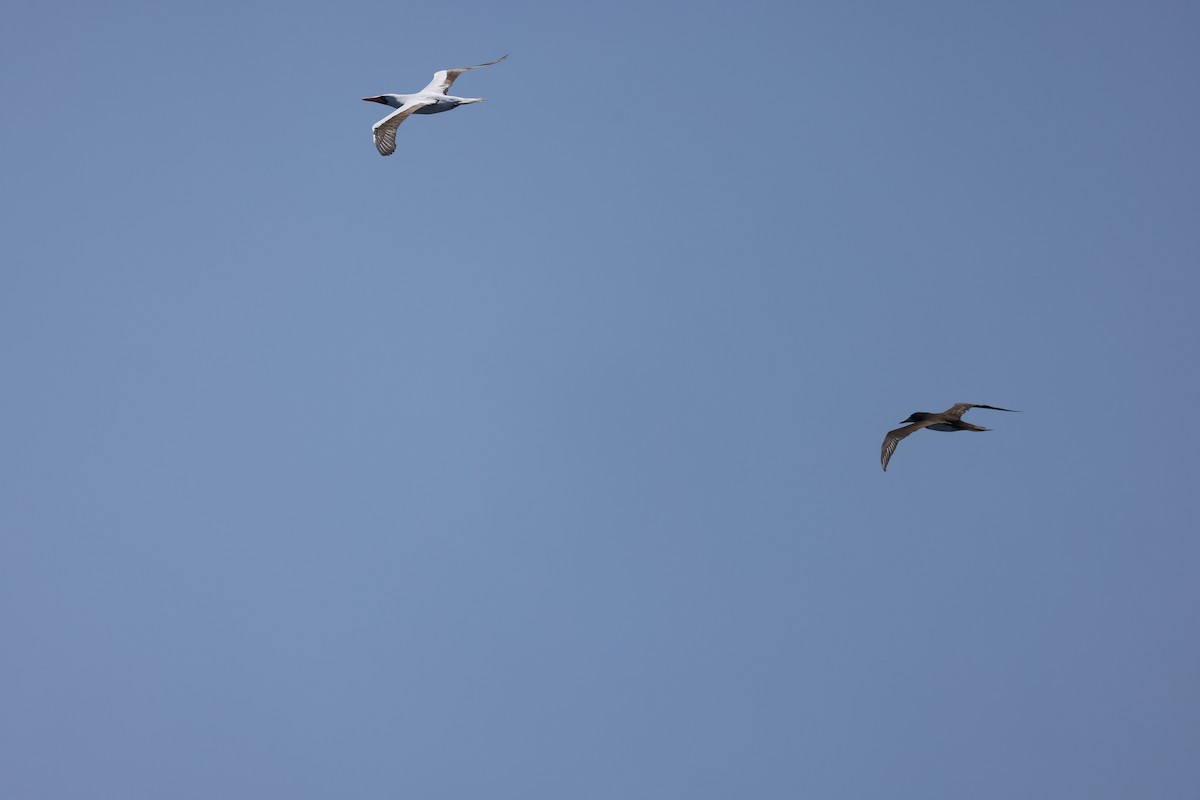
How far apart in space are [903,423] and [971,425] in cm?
316

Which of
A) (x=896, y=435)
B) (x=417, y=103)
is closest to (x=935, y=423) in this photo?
(x=896, y=435)

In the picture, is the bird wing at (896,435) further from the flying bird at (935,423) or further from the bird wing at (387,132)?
the bird wing at (387,132)

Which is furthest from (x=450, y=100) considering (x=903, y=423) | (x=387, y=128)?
(x=903, y=423)

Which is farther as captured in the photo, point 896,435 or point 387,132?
point 896,435

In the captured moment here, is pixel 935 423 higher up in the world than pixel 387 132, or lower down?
lower down

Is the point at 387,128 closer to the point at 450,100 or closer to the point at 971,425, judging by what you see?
the point at 450,100

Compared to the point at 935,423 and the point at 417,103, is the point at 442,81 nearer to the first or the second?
the point at 417,103

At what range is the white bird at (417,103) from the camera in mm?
65938

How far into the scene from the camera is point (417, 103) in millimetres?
68812

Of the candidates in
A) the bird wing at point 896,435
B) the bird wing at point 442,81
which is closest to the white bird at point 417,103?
the bird wing at point 442,81

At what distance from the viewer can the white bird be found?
216 feet

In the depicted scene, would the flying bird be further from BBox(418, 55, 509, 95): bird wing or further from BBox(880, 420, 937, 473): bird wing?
BBox(418, 55, 509, 95): bird wing

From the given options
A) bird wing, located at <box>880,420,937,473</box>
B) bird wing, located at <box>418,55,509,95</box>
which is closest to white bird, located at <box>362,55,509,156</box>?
bird wing, located at <box>418,55,509,95</box>

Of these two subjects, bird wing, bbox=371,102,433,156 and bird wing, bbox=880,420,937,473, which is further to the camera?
bird wing, bbox=880,420,937,473
